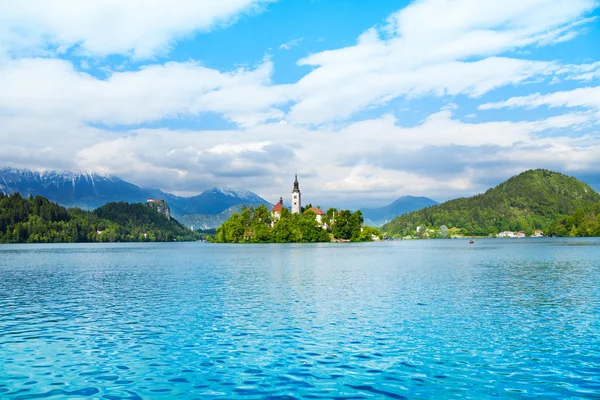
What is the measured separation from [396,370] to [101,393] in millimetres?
11792

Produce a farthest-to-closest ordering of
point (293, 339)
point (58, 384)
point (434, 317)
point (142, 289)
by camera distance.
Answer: point (142, 289)
point (434, 317)
point (293, 339)
point (58, 384)

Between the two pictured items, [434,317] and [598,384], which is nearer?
[598,384]

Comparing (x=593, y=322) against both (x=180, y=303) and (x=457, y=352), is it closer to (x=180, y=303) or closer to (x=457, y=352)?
(x=457, y=352)

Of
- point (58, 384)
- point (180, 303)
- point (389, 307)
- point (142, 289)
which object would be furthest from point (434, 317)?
point (142, 289)

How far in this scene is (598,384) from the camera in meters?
18.7

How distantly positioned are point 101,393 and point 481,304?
1167 inches

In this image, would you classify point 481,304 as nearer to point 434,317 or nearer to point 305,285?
point 434,317

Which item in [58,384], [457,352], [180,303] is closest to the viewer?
[58,384]

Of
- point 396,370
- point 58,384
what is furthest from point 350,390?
point 58,384

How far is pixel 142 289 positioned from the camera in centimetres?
5072

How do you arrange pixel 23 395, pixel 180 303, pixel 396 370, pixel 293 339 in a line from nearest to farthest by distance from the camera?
pixel 23 395 < pixel 396 370 < pixel 293 339 < pixel 180 303

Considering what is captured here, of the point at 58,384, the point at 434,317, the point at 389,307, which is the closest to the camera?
the point at 58,384

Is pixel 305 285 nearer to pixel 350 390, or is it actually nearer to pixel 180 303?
pixel 180 303

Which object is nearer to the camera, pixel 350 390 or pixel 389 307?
pixel 350 390
